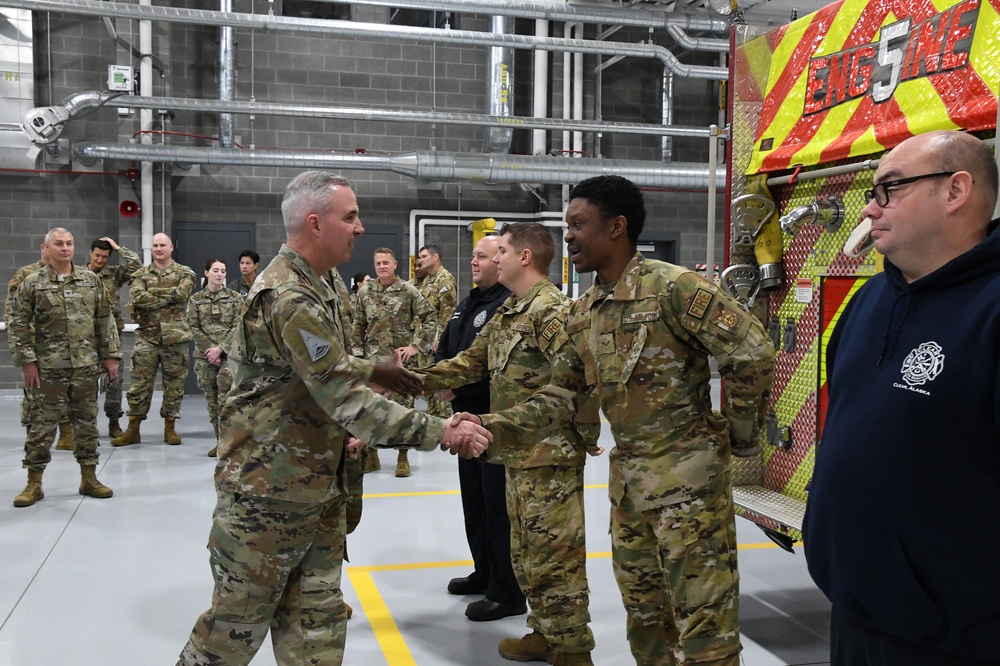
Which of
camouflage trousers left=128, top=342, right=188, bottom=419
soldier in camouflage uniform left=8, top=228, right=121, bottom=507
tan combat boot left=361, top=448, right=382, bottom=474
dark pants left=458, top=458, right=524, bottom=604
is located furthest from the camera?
camouflage trousers left=128, top=342, right=188, bottom=419

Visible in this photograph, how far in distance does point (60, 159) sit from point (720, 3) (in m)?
8.74

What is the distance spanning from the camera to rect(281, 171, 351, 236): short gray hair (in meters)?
2.87

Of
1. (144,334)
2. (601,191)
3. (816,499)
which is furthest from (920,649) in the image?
(144,334)

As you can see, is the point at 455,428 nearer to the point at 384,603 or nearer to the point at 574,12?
the point at 384,603

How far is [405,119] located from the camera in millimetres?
11422

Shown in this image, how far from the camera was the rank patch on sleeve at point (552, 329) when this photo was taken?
3623 millimetres

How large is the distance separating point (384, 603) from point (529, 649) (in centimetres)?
106

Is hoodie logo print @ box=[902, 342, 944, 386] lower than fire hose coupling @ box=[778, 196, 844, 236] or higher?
lower

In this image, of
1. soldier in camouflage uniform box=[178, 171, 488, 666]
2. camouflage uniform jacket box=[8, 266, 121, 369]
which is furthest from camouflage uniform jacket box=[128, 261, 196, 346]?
soldier in camouflage uniform box=[178, 171, 488, 666]

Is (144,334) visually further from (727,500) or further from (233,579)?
(727,500)

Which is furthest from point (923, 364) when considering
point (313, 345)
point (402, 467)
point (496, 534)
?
point (402, 467)

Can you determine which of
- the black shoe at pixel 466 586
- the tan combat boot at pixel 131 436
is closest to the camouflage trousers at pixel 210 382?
the tan combat boot at pixel 131 436

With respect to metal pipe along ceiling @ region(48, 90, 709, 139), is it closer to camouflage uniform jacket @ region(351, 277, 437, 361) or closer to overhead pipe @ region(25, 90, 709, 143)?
overhead pipe @ region(25, 90, 709, 143)

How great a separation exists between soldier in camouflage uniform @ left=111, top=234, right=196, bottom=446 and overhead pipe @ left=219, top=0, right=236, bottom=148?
3153 mm
